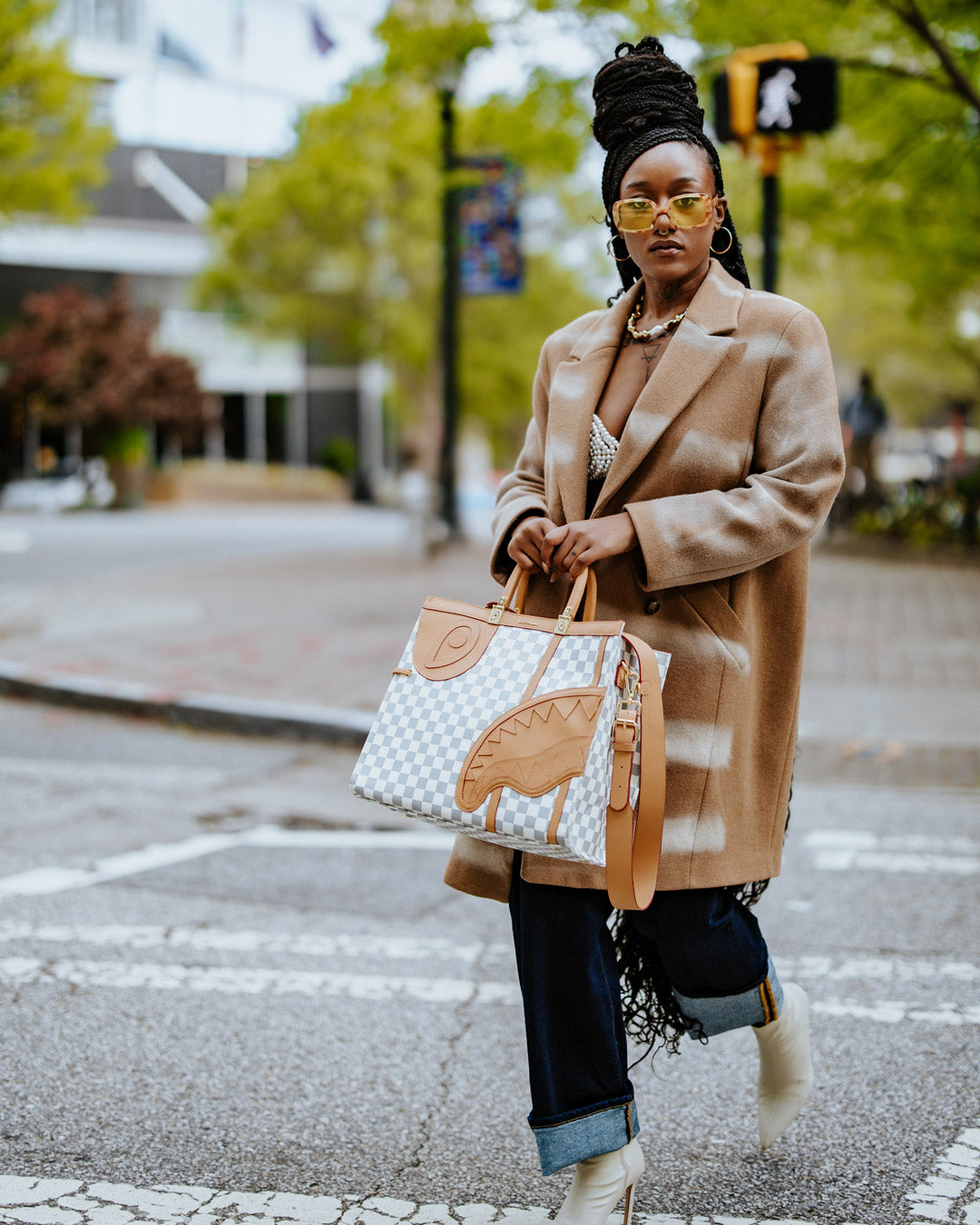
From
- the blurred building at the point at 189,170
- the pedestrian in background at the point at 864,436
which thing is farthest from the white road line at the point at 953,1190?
the blurred building at the point at 189,170

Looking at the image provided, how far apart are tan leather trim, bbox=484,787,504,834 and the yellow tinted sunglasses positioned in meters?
1.01

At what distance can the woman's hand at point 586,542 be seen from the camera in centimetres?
232

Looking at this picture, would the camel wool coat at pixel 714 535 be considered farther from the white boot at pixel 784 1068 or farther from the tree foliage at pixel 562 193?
the tree foliage at pixel 562 193

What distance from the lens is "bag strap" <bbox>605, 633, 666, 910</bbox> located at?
7.33ft

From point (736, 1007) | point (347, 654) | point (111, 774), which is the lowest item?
point (111, 774)

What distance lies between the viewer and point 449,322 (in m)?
17.0

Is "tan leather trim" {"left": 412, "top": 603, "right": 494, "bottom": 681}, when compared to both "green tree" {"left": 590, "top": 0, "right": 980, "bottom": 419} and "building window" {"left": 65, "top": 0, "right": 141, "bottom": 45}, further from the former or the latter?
"building window" {"left": 65, "top": 0, "right": 141, "bottom": 45}

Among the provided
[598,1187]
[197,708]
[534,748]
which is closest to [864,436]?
[197,708]

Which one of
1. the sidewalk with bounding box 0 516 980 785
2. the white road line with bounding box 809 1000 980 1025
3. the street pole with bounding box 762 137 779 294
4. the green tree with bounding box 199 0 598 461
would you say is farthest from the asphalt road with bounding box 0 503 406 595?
the white road line with bounding box 809 1000 980 1025

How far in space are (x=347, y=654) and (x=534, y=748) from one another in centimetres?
694

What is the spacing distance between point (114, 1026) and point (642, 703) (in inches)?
75.4

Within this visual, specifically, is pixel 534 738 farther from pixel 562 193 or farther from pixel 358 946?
pixel 562 193

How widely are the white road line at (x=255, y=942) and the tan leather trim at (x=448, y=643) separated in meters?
1.89

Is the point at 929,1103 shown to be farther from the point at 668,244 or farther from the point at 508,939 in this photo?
the point at 668,244
